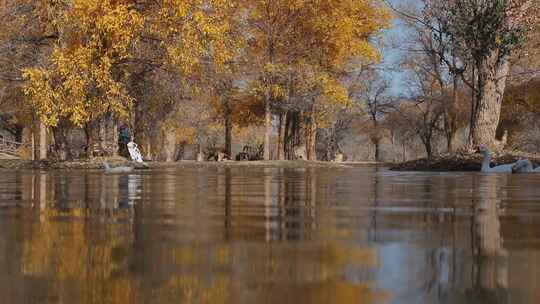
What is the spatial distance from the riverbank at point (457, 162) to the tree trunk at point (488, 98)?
1.83 metres

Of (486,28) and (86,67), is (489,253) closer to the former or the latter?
(86,67)

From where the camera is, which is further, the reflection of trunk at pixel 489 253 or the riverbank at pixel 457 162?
the riverbank at pixel 457 162

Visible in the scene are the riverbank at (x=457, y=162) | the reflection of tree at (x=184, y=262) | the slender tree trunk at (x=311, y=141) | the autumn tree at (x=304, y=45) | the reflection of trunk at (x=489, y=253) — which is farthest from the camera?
the slender tree trunk at (x=311, y=141)

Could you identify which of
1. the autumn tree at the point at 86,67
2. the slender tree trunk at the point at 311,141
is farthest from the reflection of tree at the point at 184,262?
the slender tree trunk at the point at 311,141

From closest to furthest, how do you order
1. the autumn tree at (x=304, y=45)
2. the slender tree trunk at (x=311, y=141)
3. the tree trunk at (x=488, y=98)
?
the tree trunk at (x=488, y=98) < the autumn tree at (x=304, y=45) < the slender tree trunk at (x=311, y=141)

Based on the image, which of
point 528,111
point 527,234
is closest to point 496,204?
point 527,234

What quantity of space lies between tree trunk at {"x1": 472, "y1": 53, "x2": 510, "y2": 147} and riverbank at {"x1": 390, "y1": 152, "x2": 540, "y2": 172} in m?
1.83

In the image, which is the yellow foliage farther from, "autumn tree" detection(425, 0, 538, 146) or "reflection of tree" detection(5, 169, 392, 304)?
"reflection of tree" detection(5, 169, 392, 304)

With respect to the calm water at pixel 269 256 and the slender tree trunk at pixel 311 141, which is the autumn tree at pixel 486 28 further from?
the slender tree trunk at pixel 311 141

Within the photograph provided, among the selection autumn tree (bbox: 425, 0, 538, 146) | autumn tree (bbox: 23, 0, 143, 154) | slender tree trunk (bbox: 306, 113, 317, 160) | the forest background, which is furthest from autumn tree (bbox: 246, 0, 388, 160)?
autumn tree (bbox: 23, 0, 143, 154)

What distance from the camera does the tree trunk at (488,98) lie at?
24656 mm

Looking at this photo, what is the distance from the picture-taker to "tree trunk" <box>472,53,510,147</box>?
80.9ft

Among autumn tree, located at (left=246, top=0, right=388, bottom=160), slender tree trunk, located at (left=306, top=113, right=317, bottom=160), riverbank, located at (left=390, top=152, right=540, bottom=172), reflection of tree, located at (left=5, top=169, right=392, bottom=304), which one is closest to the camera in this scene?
reflection of tree, located at (left=5, top=169, right=392, bottom=304)

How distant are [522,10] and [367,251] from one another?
20787mm
